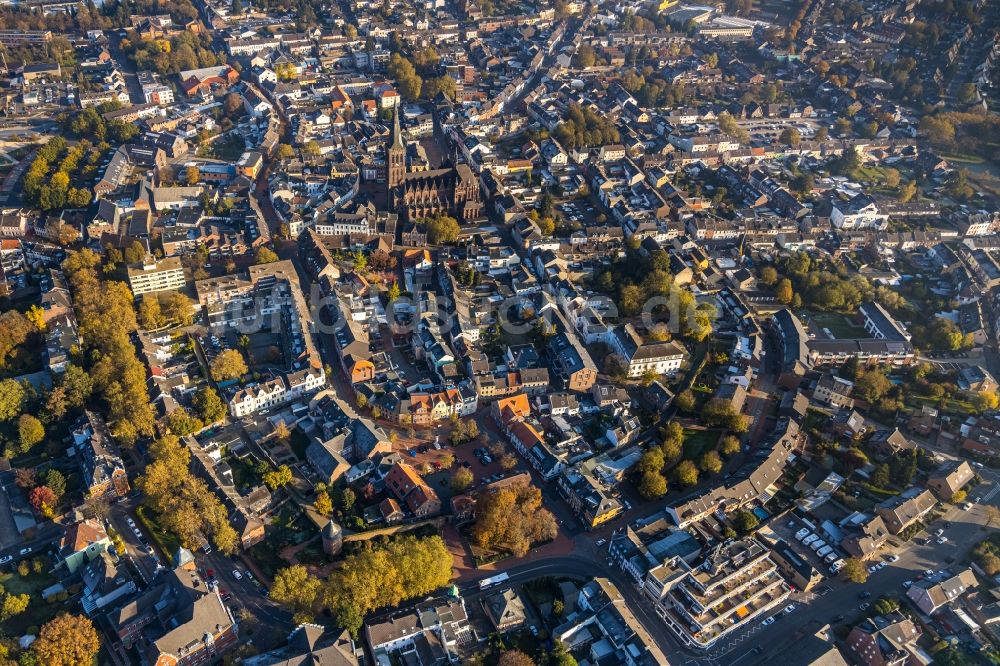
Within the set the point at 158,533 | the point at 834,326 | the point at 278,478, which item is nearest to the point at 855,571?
the point at 834,326

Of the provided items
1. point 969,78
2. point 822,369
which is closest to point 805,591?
point 822,369

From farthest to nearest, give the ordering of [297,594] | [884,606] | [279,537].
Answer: [279,537] → [884,606] → [297,594]

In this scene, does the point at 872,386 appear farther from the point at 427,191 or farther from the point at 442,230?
the point at 427,191

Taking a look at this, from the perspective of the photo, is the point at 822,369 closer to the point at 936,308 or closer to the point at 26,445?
the point at 936,308

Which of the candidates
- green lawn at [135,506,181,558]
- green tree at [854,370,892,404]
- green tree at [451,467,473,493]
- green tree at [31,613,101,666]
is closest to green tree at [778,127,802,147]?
green tree at [854,370,892,404]

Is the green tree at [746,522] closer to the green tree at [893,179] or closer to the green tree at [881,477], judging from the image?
the green tree at [881,477]

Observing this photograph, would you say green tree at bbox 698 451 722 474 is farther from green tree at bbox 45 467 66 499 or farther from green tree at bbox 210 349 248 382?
green tree at bbox 45 467 66 499
